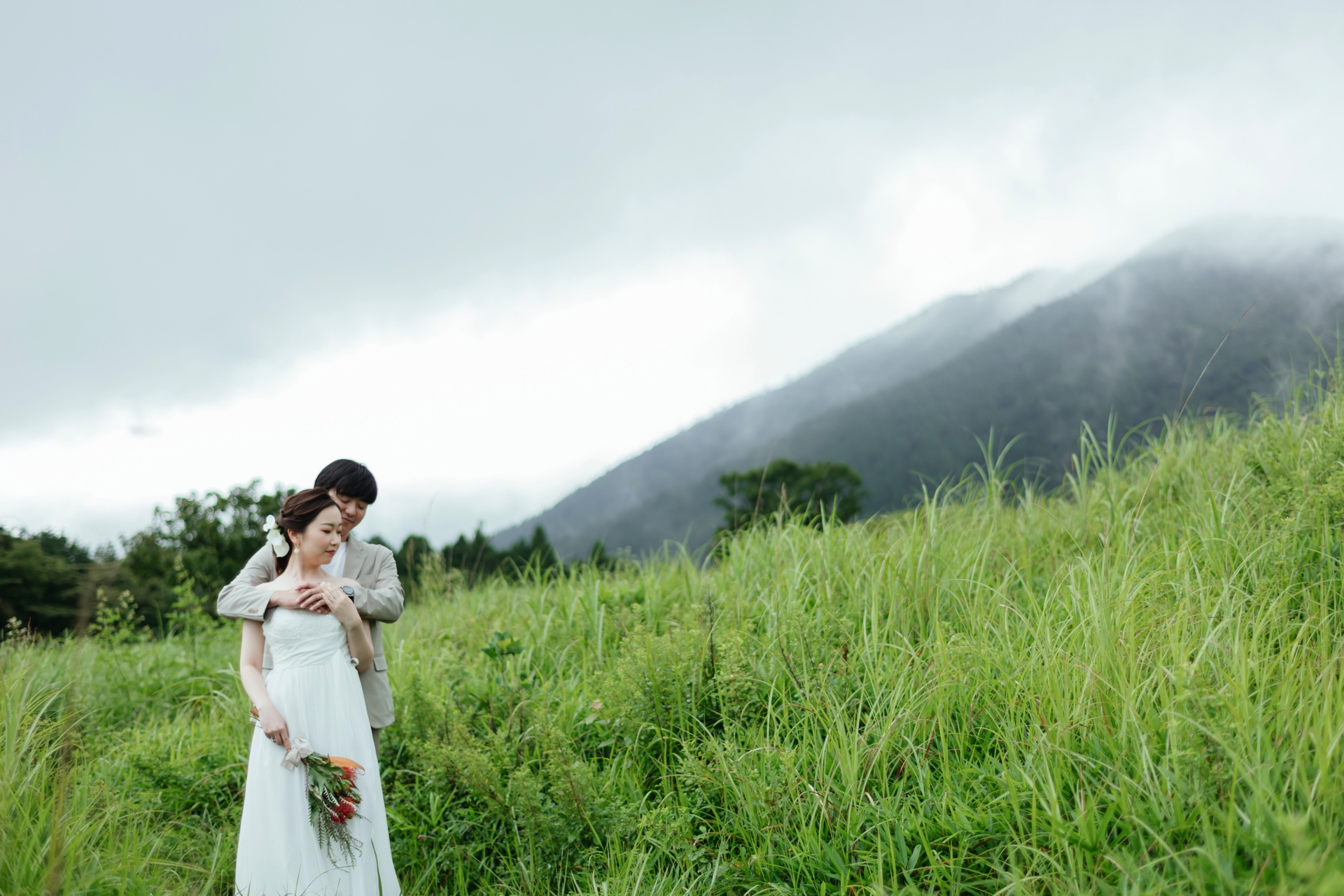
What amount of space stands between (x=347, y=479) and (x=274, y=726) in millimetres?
915

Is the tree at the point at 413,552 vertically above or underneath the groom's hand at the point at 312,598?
above

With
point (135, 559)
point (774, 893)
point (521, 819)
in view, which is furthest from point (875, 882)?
point (135, 559)

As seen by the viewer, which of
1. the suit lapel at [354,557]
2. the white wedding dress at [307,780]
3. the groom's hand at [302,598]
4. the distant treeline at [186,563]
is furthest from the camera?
the distant treeline at [186,563]

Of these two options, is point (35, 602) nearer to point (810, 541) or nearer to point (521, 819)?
point (521, 819)

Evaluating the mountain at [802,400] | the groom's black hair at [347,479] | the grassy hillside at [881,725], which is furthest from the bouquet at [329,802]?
the mountain at [802,400]

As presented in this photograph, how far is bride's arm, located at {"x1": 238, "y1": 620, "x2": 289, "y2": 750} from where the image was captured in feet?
7.98

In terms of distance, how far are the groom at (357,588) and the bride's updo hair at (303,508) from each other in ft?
0.31

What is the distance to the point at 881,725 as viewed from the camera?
9.20ft

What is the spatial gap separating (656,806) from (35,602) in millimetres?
9924

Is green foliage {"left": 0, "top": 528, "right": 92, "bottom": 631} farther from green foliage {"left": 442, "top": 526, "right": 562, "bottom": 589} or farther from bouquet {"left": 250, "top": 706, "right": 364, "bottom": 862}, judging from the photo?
bouquet {"left": 250, "top": 706, "right": 364, "bottom": 862}

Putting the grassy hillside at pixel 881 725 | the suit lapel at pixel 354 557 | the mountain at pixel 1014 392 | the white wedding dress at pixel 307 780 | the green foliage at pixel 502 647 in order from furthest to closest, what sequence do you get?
1. the mountain at pixel 1014 392
2. the green foliage at pixel 502 647
3. the suit lapel at pixel 354 557
4. the white wedding dress at pixel 307 780
5. the grassy hillside at pixel 881 725

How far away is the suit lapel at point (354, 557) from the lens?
2.96 m

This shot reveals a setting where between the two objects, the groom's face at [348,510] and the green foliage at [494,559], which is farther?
the green foliage at [494,559]

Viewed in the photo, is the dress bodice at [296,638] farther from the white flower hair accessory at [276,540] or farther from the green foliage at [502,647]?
the green foliage at [502,647]
